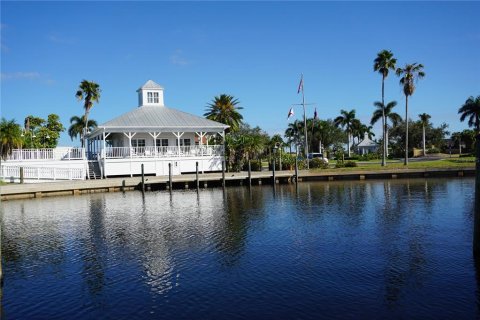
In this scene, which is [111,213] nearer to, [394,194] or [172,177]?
[172,177]

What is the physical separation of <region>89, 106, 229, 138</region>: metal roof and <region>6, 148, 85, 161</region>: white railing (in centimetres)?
311

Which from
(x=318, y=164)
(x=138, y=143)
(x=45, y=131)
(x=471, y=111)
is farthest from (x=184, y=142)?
(x=471, y=111)

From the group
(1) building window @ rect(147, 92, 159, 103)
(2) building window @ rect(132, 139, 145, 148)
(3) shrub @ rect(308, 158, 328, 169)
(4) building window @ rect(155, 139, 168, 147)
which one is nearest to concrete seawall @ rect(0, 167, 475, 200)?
(3) shrub @ rect(308, 158, 328, 169)

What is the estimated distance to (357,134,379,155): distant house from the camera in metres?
112

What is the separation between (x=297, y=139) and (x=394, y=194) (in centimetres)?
6466

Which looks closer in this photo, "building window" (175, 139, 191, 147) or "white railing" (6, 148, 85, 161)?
"white railing" (6, 148, 85, 161)

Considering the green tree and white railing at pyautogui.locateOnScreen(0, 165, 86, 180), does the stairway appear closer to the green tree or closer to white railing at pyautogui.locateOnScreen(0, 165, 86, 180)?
white railing at pyautogui.locateOnScreen(0, 165, 86, 180)

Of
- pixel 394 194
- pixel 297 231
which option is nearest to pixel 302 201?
pixel 394 194

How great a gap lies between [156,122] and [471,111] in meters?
56.1

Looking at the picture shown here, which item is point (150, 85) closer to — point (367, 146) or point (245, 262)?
point (245, 262)

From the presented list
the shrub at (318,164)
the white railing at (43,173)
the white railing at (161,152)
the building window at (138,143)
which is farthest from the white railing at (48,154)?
the shrub at (318,164)

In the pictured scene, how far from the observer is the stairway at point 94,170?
44.7 meters

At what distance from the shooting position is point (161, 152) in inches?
1842

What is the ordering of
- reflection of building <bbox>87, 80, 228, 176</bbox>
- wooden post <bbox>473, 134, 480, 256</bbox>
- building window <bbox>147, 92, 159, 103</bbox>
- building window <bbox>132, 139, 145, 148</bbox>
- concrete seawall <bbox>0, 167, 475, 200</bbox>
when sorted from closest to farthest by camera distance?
1. wooden post <bbox>473, 134, 480, 256</bbox>
2. concrete seawall <bbox>0, 167, 475, 200</bbox>
3. reflection of building <bbox>87, 80, 228, 176</bbox>
4. building window <bbox>132, 139, 145, 148</bbox>
5. building window <bbox>147, 92, 159, 103</bbox>
